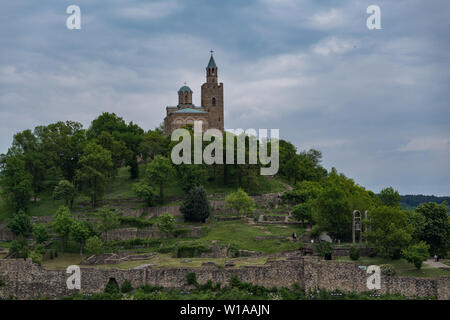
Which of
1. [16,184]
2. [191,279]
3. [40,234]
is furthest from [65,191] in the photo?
[191,279]

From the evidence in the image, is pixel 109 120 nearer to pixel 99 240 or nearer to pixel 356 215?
pixel 99 240

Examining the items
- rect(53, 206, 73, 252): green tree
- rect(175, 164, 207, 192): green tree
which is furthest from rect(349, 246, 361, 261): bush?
rect(175, 164, 207, 192): green tree

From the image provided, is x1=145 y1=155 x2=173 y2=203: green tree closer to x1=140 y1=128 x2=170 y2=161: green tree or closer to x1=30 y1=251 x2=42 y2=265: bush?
x1=140 y1=128 x2=170 y2=161: green tree

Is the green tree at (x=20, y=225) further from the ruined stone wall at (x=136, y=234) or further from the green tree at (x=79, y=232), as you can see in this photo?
the ruined stone wall at (x=136, y=234)

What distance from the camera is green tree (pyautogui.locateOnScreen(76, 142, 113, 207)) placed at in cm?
6781

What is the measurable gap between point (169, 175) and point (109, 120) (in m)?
28.3

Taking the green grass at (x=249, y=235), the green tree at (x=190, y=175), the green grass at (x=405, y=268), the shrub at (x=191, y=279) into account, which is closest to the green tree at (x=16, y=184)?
the green tree at (x=190, y=175)

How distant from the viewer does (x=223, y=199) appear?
227 feet

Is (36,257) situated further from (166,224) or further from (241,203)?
(241,203)

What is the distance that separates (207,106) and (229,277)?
6594 cm

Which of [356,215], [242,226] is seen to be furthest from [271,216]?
[356,215]

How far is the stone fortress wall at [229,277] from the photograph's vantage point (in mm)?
39531

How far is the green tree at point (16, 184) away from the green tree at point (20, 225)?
6535 mm

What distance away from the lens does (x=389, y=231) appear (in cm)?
4669
